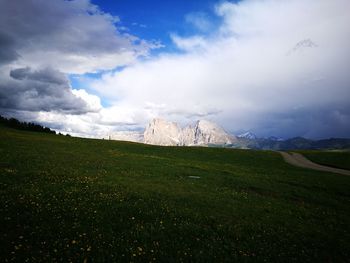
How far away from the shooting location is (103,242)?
13.9 metres

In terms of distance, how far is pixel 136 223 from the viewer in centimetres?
1739

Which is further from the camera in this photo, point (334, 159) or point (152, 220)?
point (334, 159)

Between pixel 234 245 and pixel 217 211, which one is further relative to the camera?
pixel 217 211

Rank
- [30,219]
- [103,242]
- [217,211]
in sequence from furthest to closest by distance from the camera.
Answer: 1. [217,211]
2. [30,219]
3. [103,242]

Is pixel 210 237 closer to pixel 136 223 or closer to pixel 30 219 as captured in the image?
pixel 136 223

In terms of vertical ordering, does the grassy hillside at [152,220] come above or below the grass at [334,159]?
below

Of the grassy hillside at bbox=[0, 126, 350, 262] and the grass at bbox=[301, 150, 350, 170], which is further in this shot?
the grass at bbox=[301, 150, 350, 170]

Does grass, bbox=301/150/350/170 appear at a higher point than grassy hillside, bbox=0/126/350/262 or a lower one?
higher

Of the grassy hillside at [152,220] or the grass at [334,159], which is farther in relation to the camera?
the grass at [334,159]

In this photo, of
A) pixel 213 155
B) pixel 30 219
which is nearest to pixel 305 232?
pixel 30 219

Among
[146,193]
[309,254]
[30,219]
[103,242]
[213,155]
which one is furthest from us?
[213,155]

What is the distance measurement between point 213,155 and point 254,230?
57.1 meters

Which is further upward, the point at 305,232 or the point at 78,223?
the point at 78,223

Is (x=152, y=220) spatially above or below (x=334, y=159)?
below
